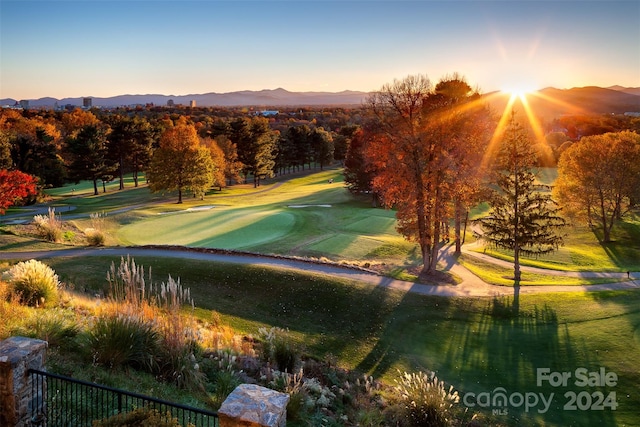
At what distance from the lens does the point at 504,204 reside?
24250mm

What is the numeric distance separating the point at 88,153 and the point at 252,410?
55679mm

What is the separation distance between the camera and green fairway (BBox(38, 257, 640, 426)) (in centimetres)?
1313

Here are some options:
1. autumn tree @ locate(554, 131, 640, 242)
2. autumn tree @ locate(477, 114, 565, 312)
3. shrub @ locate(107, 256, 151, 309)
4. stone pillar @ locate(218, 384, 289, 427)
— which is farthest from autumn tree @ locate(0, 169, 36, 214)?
autumn tree @ locate(554, 131, 640, 242)

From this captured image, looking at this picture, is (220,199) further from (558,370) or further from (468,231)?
(558,370)

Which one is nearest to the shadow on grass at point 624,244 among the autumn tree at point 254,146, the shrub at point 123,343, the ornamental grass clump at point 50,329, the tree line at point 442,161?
the tree line at point 442,161

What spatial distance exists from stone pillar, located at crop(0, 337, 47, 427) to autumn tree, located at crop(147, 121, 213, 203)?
43.0 m

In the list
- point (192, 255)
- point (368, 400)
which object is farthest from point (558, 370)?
point (192, 255)

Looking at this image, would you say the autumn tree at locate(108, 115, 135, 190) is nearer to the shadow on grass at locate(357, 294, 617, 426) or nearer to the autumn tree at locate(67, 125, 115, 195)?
the autumn tree at locate(67, 125, 115, 195)

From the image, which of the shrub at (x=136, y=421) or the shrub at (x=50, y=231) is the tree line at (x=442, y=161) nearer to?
the shrub at (x=50, y=231)

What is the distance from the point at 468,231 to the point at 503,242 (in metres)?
15.9

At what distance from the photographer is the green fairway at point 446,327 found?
1313cm

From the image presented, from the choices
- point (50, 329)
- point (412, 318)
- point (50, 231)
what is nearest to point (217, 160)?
point (50, 231)

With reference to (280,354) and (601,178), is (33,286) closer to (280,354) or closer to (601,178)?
(280,354)

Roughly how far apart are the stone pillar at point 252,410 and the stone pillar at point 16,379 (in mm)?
3435
